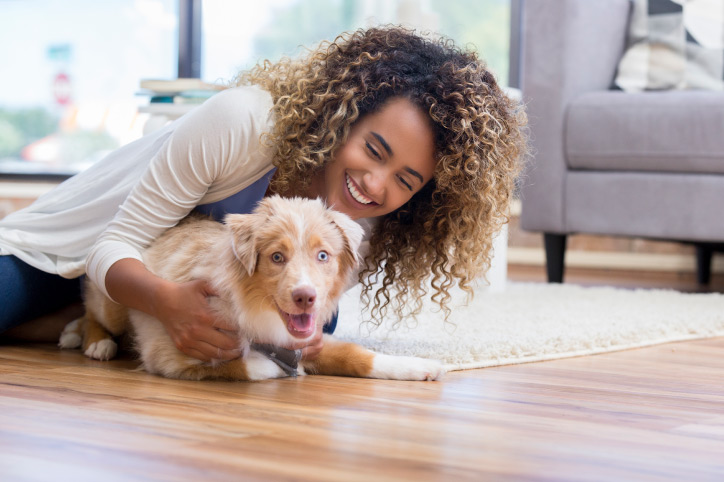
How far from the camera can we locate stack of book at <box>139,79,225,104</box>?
2.94 metres

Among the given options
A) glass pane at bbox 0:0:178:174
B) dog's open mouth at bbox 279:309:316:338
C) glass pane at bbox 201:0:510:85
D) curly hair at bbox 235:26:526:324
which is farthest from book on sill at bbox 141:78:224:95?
glass pane at bbox 0:0:178:174

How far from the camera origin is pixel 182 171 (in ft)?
6.04

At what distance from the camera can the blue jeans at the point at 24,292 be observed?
2.09m

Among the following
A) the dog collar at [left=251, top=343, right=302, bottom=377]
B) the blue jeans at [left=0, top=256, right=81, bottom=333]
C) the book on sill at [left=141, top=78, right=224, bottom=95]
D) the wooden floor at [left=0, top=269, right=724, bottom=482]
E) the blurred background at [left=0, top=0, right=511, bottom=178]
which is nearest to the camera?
the wooden floor at [left=0, top=269, right=724, bottom=482]

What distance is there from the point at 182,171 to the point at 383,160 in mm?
464

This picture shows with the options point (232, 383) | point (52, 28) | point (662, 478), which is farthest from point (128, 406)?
point (52, 28)

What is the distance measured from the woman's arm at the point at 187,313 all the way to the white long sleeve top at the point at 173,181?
0.41 ft

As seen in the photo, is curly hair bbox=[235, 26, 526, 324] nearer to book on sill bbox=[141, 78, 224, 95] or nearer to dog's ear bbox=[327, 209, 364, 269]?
dog's ear bbox=[327, 209, 364, 269]

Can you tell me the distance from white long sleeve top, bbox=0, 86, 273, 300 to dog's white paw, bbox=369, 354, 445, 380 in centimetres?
55

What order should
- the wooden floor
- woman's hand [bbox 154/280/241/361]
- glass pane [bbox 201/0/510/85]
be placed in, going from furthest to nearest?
glass pane [bbox 201/0/510/85] → woman's hand [bbox 154/280/241/361] → the wooden floor

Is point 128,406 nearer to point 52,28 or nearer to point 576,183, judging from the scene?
point 576,183

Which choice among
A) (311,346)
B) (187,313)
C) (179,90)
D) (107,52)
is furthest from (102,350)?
(107,52)

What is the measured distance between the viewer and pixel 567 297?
3314 millimetres

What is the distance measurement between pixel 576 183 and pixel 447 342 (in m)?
1.68
